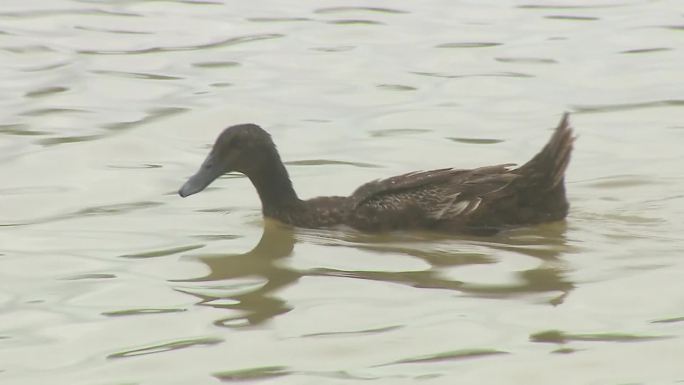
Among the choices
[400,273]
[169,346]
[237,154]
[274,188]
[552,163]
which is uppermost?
[552,163]

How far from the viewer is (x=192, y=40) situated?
52.1ft

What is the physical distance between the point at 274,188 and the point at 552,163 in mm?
1857

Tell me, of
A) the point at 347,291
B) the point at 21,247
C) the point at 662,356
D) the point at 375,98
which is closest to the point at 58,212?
the point at 21,247

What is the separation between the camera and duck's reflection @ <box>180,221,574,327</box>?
9.05 m

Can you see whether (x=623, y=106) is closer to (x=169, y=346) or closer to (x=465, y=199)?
(x=465, y=199)

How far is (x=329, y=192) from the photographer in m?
11.6

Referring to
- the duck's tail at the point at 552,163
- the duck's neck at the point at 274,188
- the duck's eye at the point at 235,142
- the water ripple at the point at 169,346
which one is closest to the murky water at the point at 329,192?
the water ripple at the point at 169,346

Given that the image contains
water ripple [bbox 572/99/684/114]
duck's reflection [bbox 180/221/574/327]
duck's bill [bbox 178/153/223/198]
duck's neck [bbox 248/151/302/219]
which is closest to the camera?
duck's reflection [bbox 180/221/574/327]

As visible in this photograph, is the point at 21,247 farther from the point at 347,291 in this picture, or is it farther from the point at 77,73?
the point at 77,73

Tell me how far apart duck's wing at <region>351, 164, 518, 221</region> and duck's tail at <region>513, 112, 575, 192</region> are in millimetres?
122

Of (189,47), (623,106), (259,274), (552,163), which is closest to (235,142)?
(259,274)

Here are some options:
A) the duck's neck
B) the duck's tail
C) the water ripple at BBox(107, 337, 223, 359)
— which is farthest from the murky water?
the duck's tail

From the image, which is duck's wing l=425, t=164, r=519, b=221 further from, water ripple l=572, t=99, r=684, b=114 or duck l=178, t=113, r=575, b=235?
water ripple l=572, t=99, r=684, b=114

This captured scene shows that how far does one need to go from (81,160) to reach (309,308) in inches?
156
